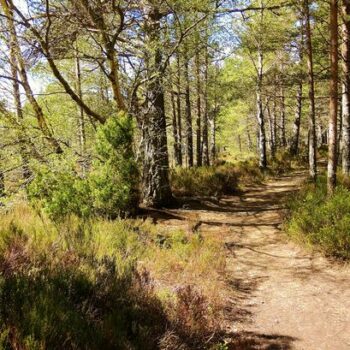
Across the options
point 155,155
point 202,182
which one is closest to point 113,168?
point 155,155

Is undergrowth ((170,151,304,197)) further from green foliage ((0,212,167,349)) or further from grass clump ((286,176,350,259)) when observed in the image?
green foliage ((0,212,167,349))

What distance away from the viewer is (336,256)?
6.60m

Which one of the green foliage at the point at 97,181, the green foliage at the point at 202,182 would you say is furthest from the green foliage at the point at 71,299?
the green foliage at the point at 202,182

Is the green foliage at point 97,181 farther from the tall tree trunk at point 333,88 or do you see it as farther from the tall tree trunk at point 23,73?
the tall tree trunk at point 333,88

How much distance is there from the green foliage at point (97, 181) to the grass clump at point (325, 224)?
3.70m

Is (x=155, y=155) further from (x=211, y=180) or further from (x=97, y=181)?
(x=211, y=180)

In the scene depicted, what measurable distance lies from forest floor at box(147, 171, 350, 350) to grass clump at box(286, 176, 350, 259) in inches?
9.4

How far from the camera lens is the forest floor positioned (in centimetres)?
461

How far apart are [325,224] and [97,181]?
4646 mm

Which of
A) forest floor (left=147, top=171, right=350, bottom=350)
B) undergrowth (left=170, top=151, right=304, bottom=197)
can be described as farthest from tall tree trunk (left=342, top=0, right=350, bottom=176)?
undergrowth (left=170, top=151, right=304, bottom=197)

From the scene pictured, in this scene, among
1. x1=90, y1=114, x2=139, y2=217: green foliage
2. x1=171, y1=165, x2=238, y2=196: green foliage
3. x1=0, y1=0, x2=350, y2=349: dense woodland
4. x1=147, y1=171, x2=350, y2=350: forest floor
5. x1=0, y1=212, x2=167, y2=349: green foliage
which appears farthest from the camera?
x1=171, y1=165, x2=238, y2=196: green foliage

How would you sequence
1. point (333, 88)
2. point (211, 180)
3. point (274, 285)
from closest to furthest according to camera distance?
point (274, 285) → point (333, 88) → point (211, 180)

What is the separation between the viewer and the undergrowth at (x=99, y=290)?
3.05 metres

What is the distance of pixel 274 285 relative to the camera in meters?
6.01
